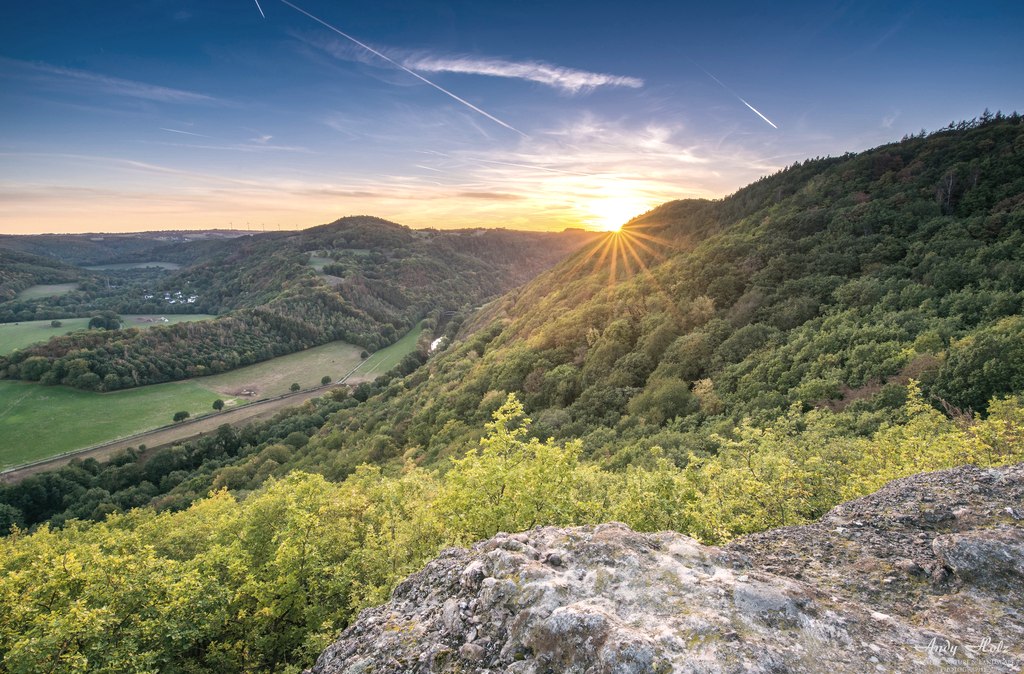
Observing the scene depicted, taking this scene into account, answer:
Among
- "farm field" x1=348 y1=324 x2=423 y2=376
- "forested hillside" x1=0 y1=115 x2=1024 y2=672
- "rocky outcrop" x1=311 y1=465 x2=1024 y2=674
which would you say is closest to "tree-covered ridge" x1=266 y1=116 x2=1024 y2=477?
"forested hillside" x1=0 y1=115 x2=1024 y2=672

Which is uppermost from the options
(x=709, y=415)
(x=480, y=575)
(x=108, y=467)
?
(x=480, y=575)

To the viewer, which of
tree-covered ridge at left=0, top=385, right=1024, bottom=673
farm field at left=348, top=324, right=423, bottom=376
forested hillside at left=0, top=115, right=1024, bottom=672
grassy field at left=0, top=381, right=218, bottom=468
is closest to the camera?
tree-covered ridge at left=0, top=385, right=1024, bottom=673

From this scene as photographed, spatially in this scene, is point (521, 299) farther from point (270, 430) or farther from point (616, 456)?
point (616, 456)

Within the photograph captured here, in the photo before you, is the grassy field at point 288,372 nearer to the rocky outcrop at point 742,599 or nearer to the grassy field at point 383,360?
the grassy field at point 383,360

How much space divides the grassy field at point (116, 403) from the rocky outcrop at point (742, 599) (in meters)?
139

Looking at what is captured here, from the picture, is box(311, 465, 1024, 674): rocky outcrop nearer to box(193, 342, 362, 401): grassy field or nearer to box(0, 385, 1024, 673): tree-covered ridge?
box(0, 385, 1024, 673): tree-covered ridge

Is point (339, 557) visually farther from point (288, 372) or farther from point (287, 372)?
point (288, 372)

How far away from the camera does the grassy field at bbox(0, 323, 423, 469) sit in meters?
104

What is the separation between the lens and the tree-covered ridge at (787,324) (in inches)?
1171

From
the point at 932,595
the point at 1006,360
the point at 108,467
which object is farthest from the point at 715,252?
the point at 108,467

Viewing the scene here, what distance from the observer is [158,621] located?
1352cm

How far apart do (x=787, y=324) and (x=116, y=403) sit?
6506 inches

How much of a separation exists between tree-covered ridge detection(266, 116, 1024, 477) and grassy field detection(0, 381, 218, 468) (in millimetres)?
67858

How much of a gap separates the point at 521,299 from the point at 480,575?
118m
